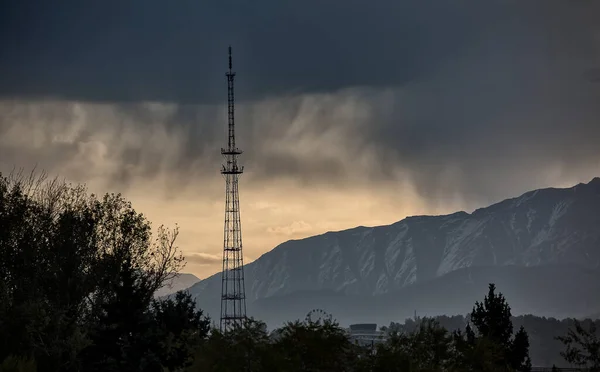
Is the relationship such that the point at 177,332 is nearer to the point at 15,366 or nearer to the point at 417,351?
the point at 15,366

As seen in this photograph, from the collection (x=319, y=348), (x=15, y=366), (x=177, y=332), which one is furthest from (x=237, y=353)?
(x=177, y=332)

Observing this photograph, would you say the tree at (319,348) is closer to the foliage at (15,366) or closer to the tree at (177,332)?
the tree at (177,332)

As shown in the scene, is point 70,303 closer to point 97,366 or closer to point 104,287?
point 104,287

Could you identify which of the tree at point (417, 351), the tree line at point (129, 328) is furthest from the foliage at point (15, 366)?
the tree at point (417, 351)

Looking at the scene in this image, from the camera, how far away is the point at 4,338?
8731 centimetres

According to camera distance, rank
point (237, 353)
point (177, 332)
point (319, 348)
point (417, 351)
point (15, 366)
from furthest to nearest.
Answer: point (177, 332)
point (417, 351)
point (15, 366)
point (319, 348)
point (237, 353)

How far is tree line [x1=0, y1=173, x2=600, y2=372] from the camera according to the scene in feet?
217

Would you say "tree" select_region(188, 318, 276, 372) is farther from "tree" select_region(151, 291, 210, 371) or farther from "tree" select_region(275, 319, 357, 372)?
"tree" select_region(151, 291, 210, 371)

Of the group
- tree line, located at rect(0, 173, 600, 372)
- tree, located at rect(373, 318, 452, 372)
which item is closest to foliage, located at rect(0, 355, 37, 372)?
tree line, located at rect(0, 173, 600, 372)

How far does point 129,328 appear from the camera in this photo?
79438 millimetres

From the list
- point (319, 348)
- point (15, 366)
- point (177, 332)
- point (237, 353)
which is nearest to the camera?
point (237, 353)

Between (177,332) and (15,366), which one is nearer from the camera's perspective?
(15,366)

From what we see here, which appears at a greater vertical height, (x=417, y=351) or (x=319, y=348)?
(x=417, y=351)

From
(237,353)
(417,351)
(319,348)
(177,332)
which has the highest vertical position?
(177,332)
